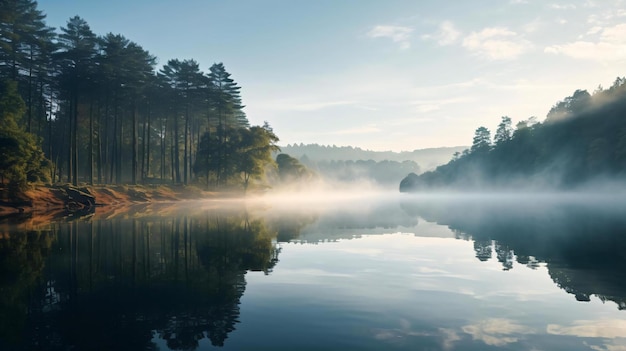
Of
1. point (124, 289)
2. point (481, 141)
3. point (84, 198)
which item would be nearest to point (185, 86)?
point (84, 198)

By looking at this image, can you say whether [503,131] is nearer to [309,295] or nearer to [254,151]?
[254,151]

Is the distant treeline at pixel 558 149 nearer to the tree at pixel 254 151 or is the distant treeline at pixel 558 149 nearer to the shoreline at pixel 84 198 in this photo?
the tree at pixel 254 151

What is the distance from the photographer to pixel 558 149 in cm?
12719

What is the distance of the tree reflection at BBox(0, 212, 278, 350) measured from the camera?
856 cm

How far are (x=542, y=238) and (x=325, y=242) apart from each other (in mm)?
13713

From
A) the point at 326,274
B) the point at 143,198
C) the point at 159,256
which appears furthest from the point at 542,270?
the point at 143,198

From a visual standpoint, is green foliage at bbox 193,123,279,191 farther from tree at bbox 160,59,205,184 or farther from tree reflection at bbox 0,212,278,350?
tree reflection at bbox 0,212,278,350

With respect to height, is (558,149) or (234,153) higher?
(558,149)

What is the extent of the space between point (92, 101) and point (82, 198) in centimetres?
2422

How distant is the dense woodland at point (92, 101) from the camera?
5619 cm

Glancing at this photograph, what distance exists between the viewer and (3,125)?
46469 mm

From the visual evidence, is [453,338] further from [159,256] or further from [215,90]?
[215,90]

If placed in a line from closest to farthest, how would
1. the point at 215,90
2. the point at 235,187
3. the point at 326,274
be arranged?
the point at 326,274, the point at 215,90, the point at 235,187

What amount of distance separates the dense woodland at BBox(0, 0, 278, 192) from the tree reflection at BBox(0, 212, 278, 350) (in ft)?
111
